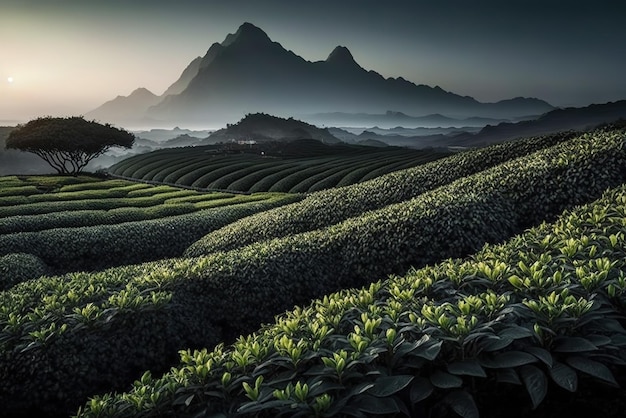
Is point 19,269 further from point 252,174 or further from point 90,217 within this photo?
point 252,174

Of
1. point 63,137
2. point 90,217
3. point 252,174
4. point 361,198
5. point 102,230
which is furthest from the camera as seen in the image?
point 63,137

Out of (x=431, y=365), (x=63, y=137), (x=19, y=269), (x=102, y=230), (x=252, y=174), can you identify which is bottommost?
(x=19, y=269)

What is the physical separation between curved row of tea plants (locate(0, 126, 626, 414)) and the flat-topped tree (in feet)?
201

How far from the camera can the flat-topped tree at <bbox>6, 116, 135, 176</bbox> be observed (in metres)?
65.1

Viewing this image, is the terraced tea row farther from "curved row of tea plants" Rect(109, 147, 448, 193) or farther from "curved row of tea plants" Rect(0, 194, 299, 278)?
"curved row of tea plants" Rect(109, 147, 448, 193)

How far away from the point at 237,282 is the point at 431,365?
7.75m

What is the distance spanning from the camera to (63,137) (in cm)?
6575

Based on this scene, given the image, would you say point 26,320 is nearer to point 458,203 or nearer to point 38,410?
point 38,410

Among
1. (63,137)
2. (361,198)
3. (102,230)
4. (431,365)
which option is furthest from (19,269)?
(63,137)

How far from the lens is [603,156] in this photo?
45.8 ft

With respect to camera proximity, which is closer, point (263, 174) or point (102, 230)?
point (102, 230)

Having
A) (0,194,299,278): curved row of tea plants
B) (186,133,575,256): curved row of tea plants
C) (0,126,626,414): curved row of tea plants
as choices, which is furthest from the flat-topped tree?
(0,126,626,414): curved row of tea plants

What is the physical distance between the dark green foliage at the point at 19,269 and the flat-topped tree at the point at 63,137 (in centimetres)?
5191

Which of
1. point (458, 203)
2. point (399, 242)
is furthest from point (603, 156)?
point (399, 242)
